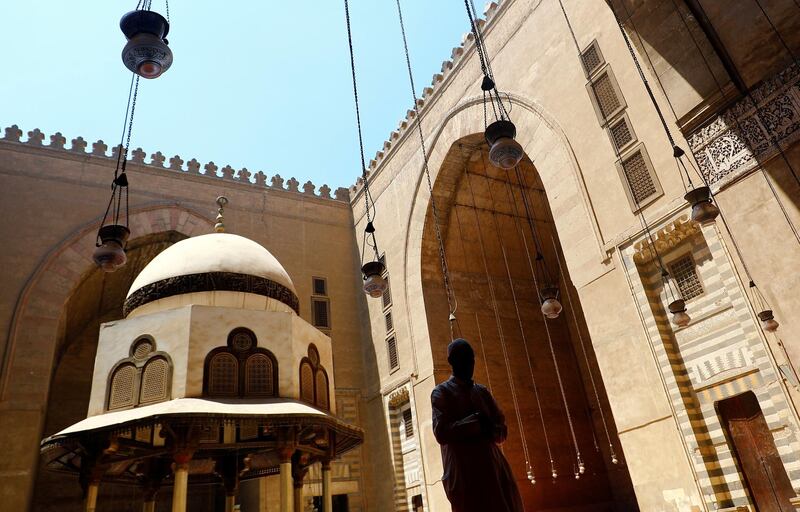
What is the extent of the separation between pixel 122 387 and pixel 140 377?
24 cm

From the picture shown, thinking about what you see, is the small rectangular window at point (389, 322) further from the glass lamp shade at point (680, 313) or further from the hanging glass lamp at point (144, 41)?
the hanging glass lamp at point (144, 41)

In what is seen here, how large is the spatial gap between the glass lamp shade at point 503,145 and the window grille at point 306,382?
139 inches

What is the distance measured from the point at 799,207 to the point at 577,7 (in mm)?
5163

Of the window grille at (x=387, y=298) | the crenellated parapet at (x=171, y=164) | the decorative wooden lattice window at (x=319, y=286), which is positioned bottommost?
the window grille at (x=387, y=298)

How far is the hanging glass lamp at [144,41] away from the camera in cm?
400

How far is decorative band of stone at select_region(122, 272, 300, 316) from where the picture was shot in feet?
21.3

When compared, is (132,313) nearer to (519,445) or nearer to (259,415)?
(259,415)

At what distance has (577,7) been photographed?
8492mm

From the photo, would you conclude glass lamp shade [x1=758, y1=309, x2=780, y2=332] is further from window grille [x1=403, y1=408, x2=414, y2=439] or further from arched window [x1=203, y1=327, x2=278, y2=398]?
window grille [x1=403, y1=408, x2=414, y2=439]

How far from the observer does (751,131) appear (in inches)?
209

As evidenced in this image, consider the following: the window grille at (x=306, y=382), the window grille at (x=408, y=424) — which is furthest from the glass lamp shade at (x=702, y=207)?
the window grille at (x=408, y=424)

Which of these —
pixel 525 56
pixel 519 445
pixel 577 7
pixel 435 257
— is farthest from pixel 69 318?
pixel 577 7

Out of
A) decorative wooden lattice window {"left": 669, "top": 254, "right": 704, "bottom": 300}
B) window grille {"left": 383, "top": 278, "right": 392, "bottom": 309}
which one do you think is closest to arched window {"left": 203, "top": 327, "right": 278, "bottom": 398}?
decorative wooden lattice window {"left": 669, "top": 254, "right": 704, "bottom": 300}

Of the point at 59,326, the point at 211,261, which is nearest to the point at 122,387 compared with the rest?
the point at 211,261
